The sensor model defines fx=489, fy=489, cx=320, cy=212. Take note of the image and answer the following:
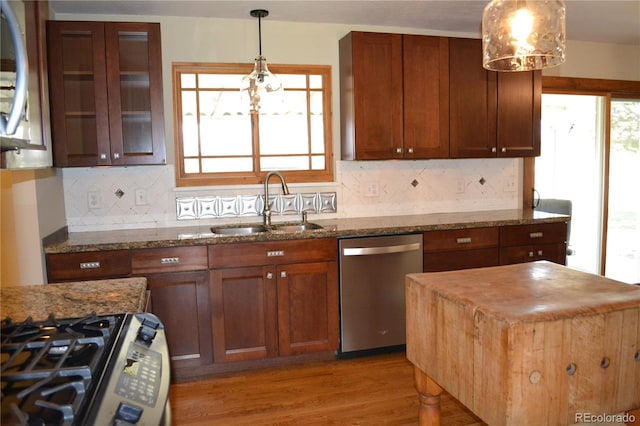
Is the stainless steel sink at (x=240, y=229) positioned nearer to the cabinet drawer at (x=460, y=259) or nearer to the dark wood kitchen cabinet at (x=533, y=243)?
the cabinet drawer at (x=460, y=259)

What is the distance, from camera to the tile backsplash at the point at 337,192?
343 cm

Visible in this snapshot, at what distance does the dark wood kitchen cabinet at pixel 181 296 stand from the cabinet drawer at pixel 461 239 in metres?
1.54

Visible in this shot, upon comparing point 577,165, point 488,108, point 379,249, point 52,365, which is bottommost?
point 379,249

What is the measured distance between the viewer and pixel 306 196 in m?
3.76

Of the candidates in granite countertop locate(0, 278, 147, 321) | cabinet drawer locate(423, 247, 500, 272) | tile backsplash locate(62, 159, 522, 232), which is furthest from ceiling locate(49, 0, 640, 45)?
granite countertop locate(0, 278, 147, 321)

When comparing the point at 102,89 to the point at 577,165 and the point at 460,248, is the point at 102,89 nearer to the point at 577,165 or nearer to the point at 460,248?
the point at 460,248

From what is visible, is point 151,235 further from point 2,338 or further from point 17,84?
point 17,84

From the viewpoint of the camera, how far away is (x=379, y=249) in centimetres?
326

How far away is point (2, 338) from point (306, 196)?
106 inches

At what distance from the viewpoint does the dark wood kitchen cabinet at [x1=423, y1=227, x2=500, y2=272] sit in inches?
134

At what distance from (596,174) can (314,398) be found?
139 inches


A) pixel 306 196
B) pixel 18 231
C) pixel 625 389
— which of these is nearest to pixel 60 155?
pixel 18 231

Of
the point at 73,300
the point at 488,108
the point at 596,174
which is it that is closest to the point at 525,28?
the point at 73,300

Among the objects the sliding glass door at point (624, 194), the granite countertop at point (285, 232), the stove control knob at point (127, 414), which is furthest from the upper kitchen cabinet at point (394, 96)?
the stove control knob at point (127, 414)
